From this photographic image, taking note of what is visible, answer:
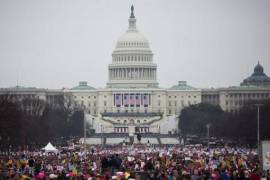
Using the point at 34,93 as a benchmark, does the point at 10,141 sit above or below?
below

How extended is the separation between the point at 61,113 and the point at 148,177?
105928 millimetres

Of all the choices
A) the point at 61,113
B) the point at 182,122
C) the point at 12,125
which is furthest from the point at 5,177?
the point at 182,122

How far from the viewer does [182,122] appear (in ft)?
534

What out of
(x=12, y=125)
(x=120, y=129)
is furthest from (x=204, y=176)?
(x=120, y=129)

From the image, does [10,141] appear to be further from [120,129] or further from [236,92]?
[236,92]

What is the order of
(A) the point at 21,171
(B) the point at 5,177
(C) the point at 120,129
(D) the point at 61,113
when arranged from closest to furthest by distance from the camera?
(B) the point at 5,177 → (A) the point at 21,171 → (D) the point at 61,113 → (C) the point at 120,129

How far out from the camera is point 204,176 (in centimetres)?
4259

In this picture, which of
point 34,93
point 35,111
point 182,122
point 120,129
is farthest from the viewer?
point 34,93

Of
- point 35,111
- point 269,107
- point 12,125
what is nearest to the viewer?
point 12,125

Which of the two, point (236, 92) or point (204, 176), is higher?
point (236, 92)

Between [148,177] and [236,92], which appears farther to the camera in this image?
[236,92]

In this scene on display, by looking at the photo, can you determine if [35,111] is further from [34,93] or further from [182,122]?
[34,93]

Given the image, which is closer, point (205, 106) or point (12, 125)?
point (12, 125)

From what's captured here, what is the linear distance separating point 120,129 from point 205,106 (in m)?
14.4
